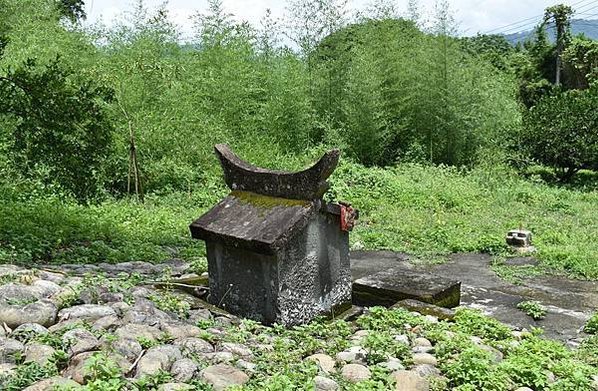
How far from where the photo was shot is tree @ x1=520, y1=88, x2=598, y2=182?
15312 millimetres

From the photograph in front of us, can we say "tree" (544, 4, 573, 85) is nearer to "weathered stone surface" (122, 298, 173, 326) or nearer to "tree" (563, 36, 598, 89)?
"tree" (563, 36, 598, 89)

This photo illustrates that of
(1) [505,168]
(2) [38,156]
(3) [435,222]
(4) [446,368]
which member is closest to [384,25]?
(1) [505,168]

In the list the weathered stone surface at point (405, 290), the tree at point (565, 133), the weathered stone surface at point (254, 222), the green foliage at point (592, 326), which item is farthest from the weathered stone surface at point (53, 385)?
the tree at point (565, 133)

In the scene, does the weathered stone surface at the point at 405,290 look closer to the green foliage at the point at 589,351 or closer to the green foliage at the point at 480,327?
the green foliage at the point at 480,327

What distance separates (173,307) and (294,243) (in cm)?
105

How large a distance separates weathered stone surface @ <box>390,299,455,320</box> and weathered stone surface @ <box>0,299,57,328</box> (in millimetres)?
2863

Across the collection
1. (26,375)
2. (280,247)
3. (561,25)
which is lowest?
(26,375)

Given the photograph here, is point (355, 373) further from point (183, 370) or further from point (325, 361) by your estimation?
point (183, 370)

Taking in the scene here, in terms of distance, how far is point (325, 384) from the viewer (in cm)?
364

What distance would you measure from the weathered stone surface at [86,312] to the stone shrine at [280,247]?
1.23 metres

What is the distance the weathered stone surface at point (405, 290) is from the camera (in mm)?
5910

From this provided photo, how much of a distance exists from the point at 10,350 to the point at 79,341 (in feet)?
1.16

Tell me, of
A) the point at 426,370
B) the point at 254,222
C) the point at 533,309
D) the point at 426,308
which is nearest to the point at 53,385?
the point at 426,370

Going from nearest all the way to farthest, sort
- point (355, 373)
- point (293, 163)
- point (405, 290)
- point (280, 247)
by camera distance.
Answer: point (355, 373), point (280, 247), point (405, 290), point (293, 163)
